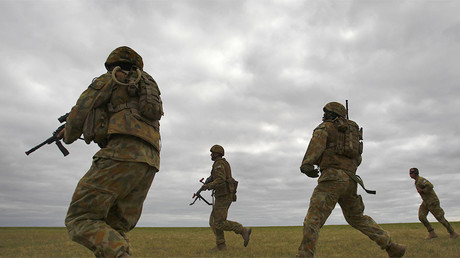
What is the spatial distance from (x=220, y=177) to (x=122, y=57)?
607 cm

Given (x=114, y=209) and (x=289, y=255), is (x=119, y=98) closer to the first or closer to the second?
(x=114, y=209)

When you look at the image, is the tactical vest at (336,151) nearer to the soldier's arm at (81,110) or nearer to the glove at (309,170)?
the glove at (309,170)

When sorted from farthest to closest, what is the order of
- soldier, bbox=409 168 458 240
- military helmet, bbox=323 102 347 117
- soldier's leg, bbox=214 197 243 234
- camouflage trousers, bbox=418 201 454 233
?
soldier, bbox=409 168 458 240
camouflage trousers, bbox=418 201 454 233
soldier's leg, bbox=214 197 243 234
military helmet, bbox=323 102 347 117

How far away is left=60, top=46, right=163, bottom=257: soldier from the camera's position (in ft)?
10.9

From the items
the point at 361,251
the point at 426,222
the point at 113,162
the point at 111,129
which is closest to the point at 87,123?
the point at 111,129

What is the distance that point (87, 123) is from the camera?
3.75 m

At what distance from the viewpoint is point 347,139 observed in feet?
20.2

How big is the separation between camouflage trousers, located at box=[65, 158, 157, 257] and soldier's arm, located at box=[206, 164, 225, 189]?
599 centimetres

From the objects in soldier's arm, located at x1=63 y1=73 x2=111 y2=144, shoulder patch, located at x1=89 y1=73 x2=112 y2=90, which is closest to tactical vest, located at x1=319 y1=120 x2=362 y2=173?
shoulder patch, located at x1=89 y1=73 x2=112 y2=90

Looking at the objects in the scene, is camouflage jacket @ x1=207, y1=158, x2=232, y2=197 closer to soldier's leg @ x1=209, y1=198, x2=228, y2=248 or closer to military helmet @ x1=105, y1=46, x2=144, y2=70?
soldier's leg @ x1=209, y1=198, x2=228, y2=248

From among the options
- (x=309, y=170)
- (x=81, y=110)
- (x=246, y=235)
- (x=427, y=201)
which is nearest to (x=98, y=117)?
(x=81, y=110)

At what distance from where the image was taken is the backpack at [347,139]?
20.1ft

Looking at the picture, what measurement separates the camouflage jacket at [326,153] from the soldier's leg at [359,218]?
0.36m

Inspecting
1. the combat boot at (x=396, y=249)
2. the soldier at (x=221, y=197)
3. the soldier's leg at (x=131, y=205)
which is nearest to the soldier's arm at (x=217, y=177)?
the soldier at (x=221, y=197)
